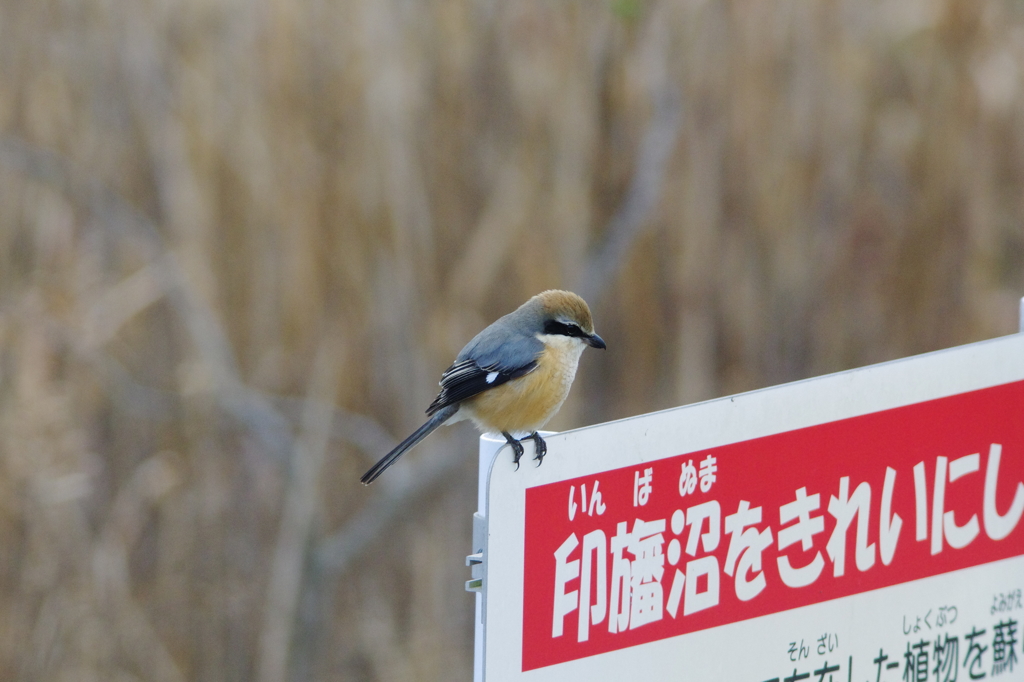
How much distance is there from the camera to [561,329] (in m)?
2.16

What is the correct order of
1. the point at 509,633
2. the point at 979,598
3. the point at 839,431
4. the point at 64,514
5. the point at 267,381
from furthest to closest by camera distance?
the point at 267,381, the point at 64,514, the point at 979,598, the point at 839,431, the point at 509,633

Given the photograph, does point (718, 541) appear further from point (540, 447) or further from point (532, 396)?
point (532, 396)

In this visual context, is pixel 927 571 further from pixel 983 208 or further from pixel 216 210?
pixel 216 210

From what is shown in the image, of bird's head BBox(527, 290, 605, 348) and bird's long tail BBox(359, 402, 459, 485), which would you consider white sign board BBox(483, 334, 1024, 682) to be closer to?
bird's long tail BBox(359, 402, 459, 485)

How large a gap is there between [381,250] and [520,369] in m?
0.94

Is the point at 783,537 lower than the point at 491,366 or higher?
lower

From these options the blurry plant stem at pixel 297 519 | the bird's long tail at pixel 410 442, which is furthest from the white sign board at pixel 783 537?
the blurry plant stem at pixel 297 519

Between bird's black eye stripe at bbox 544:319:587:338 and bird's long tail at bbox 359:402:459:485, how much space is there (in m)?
0.24

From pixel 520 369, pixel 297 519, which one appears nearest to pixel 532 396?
pixel 520 369

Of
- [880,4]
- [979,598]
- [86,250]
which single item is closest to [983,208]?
[880,4]

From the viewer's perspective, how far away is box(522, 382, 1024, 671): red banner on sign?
3.99 feet

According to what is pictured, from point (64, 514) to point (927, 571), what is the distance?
2213 mm

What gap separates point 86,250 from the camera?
9.56ft

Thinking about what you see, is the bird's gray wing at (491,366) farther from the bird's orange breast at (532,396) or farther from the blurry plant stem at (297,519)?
the blurry plant stem at (297,519)
